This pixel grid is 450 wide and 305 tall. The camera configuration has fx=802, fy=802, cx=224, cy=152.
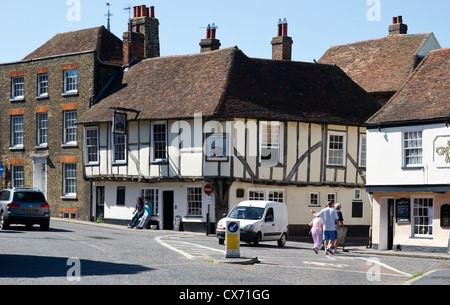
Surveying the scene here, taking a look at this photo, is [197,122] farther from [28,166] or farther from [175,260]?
[175,260]

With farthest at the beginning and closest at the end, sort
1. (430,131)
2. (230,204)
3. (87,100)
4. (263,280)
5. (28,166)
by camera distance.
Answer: (28,166) < (87,100) < (230,204) < (430,131) < (263,280)

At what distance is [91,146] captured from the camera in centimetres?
4284

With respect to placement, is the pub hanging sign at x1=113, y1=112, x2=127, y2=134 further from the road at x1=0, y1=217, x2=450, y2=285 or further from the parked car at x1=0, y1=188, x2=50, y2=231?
the road at x1=0, y1=217, x2=450, y2=285

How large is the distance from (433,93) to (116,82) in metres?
19.5

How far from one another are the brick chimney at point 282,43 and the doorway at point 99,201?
11983 mm

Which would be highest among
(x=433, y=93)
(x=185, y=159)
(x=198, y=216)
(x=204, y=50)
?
(x=204, y=50)

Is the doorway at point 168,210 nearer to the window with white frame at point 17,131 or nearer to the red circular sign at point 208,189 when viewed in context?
the red circular sign at point 208,189

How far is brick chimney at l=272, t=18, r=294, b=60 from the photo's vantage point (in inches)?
1705

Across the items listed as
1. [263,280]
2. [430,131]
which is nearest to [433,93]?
[430,131]

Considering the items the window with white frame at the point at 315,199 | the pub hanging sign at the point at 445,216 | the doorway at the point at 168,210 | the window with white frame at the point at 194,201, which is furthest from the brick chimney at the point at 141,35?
the pub hanging sign at the point at 445,216

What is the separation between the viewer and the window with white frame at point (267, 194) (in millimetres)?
38344

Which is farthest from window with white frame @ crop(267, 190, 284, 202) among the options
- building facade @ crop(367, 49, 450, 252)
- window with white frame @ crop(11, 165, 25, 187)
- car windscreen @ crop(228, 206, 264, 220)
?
window with white frame @ crop(11, 165, 25, 187)

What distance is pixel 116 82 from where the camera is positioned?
146 feet

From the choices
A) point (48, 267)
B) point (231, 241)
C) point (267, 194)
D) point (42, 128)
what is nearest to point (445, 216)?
point (267, 194)
